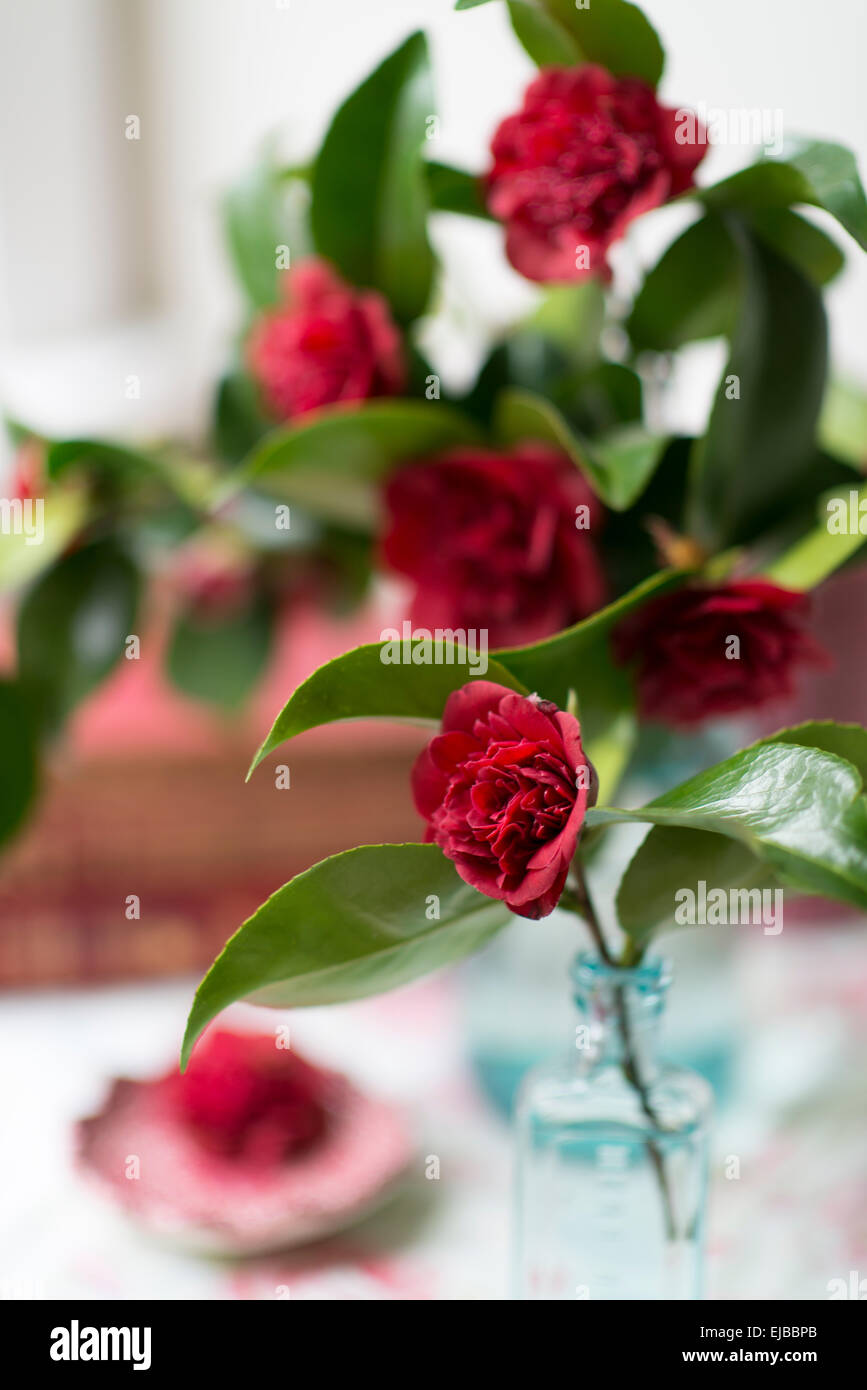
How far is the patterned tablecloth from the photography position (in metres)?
0.49

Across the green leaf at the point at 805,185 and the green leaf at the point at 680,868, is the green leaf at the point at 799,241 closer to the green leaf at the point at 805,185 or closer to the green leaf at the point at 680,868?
the green leaf at the point at 805,185

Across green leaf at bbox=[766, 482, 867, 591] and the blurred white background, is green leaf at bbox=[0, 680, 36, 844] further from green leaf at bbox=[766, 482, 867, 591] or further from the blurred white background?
the blurred white background

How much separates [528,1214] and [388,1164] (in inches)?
4.6

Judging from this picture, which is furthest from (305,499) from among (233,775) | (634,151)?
(233,775)

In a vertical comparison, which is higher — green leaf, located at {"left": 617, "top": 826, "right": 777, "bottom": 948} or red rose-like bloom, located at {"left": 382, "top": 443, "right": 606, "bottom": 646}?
red rose-like bloom, located at {"left": 382, "top": 443, "right": 606, "bottom": 646}

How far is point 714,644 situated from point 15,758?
28cm

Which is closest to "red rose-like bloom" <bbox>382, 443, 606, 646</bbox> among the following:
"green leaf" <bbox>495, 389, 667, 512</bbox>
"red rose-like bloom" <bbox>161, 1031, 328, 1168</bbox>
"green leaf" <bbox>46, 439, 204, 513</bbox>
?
"green leaf" <bbox>495, 389, 667, 512</bbox>

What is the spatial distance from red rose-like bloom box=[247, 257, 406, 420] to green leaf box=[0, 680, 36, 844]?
156 millimetres

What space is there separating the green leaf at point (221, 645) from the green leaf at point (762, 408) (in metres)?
0.26

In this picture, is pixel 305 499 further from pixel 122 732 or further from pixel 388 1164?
pixel 122 732

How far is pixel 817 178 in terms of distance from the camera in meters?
0.33

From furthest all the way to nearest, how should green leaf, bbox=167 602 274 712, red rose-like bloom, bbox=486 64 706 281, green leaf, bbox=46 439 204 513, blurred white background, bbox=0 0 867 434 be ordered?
blurred white background, bbox=0 0 867 434 < green leaf, bbox=167 602 274 712 < green leaf, bbox=46 439 204 513 < red rose-like bloom, bbox=486 64 706 281

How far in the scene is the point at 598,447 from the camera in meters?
0.42

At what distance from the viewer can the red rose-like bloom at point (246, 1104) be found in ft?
1.73
